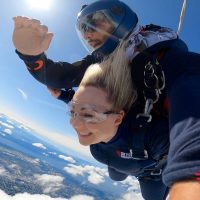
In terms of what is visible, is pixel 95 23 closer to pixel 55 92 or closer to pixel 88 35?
pixel 88 35

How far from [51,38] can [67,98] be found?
2.16 ft

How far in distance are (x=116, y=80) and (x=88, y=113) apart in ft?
0.77

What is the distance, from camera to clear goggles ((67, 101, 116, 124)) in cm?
162

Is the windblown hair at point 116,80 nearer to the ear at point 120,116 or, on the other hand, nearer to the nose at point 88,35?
the ear at point 120,116

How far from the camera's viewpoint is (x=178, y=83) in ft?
3.74

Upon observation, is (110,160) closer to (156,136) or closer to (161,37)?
(156,136)

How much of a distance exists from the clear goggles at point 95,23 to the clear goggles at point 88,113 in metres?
0.55

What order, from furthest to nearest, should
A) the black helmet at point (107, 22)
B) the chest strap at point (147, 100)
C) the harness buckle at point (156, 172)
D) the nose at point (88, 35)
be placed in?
the harness buckle at point (156, 172), the nose at point (88, 35), the black helmet at point (107, 22), the chest strap at point (147, 100)

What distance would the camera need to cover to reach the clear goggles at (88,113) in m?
1.62

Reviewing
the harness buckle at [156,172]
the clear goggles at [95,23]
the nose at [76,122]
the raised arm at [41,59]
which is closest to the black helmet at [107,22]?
the clear goggles at [95,23]

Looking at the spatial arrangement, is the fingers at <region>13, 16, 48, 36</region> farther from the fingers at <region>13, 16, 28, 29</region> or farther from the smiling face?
the smiling face

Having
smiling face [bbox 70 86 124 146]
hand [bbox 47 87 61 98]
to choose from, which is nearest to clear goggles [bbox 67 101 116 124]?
smiling face [bbox 70 86 124 146]

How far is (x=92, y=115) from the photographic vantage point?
162 cm

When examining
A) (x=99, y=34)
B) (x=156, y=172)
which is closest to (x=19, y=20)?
(x=99, y=34)
